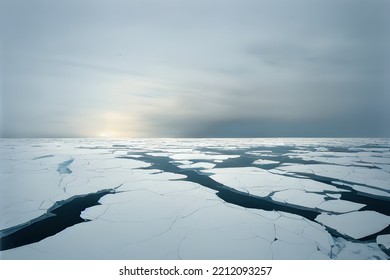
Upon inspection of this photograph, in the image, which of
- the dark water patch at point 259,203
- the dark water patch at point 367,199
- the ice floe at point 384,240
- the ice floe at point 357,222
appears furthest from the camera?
the dark water patch at point 367,199

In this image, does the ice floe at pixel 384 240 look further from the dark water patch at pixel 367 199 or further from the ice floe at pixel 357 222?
the dark water patch at pixel 367 199

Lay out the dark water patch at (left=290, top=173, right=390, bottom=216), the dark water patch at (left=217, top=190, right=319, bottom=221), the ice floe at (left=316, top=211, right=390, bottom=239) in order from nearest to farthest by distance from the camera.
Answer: the ice floe at (left=316, top=211, right=390, bottom=239) < the dark water patch at (left=217, top=190, right=319, bottom=221) < the dark water patch at (left=290, top=173, right=390, bottom=216)

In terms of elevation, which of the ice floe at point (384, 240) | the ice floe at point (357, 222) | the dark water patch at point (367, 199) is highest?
the dark water patch at point (367, 199)

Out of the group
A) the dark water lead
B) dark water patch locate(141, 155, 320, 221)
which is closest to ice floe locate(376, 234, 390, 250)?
dark water patch locate(141, 155, 320, 221)

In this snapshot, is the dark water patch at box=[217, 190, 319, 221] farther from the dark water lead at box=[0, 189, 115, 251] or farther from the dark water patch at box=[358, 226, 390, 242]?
the dark water lead at box=[0, 189, 115, 251]

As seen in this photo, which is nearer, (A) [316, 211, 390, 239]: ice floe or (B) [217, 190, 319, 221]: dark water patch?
(A) [316, 211, 390, 239]: ice floe

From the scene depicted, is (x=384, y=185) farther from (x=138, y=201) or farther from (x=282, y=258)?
(x=138, y=201)

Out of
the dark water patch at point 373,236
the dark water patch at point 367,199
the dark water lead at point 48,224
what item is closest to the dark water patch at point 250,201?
the dark water patch at point 373,236

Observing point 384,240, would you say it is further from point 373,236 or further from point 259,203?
point 259,203
